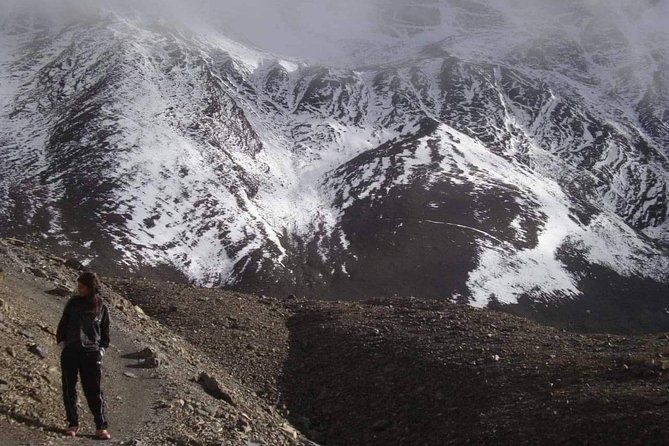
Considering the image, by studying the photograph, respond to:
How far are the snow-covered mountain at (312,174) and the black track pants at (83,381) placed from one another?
5841cm

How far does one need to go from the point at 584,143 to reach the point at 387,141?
183 feet

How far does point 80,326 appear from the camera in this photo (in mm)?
9789

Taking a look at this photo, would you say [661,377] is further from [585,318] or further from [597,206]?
[597,206]

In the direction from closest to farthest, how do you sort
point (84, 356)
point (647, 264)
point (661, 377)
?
1. point (84, 356)
2. point (661, 377)
3. point (647, 264)

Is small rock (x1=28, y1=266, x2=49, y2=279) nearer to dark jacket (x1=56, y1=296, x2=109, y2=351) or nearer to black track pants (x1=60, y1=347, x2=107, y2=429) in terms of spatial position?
dark jacket (x1=56, y1=296, x2=109, y2=351)

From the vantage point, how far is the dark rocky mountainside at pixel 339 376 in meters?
11.2

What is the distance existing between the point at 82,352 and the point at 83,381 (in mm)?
526

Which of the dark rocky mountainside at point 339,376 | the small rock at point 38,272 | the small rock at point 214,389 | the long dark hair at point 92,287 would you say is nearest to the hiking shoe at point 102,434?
the dark rocky mountainside at point 339,376

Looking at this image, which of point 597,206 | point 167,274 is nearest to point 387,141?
point 597,206

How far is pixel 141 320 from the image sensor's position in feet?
59.6

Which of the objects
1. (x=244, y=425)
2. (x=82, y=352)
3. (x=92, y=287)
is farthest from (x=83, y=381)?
(x=244, y=425)

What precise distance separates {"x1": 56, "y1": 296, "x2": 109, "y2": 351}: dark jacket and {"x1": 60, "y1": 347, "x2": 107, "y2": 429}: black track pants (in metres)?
0.14

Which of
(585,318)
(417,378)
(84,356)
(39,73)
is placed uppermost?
(39,73)

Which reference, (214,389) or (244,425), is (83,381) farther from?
(214,389)
